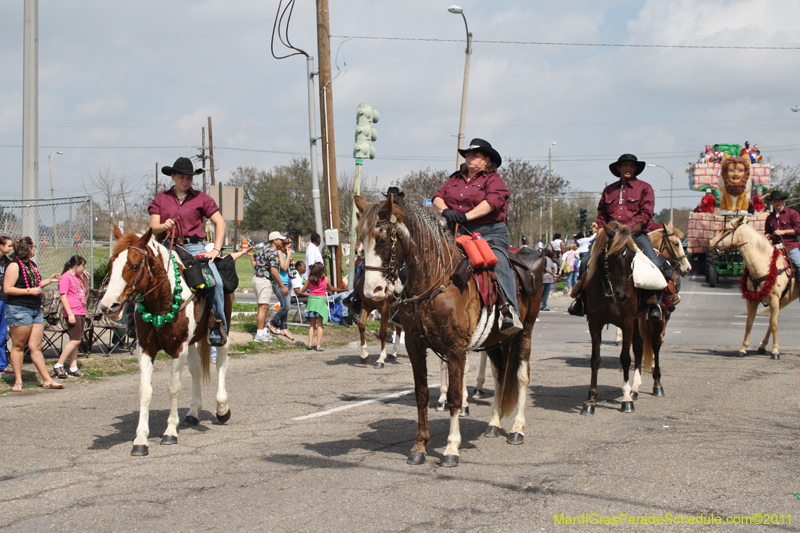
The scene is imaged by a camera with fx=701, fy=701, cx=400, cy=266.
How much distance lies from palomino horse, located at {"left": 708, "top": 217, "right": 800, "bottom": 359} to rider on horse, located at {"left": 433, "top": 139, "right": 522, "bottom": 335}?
8.35m

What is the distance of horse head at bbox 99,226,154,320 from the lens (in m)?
6.06

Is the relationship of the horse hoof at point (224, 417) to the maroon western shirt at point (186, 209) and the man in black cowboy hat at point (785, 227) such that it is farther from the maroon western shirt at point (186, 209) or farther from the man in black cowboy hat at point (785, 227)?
the man in black cowboy hat at point (785, 227)

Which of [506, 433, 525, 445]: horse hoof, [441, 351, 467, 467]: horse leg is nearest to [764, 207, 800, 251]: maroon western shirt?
[506, 433, 525, 445]: horse hoof

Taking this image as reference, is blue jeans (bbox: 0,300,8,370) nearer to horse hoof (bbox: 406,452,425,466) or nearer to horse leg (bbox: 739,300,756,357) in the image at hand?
horse hoof (bbox: 406,452,425,466)

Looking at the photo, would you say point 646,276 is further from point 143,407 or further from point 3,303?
point 3,303

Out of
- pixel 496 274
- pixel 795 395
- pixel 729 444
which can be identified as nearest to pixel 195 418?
pixel 496 274

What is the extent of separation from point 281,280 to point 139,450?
28.7ft

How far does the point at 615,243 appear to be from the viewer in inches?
322

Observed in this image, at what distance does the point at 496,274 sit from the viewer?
256 inches

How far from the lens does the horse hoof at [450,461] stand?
5793mm

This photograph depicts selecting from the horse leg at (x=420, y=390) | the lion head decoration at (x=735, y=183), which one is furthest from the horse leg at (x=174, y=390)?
the lion head decoration at (x=735, y=183)

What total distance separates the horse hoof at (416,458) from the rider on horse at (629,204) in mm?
3981

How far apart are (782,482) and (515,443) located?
2246 mm

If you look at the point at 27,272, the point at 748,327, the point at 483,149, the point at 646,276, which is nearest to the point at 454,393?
the point at 483,149
